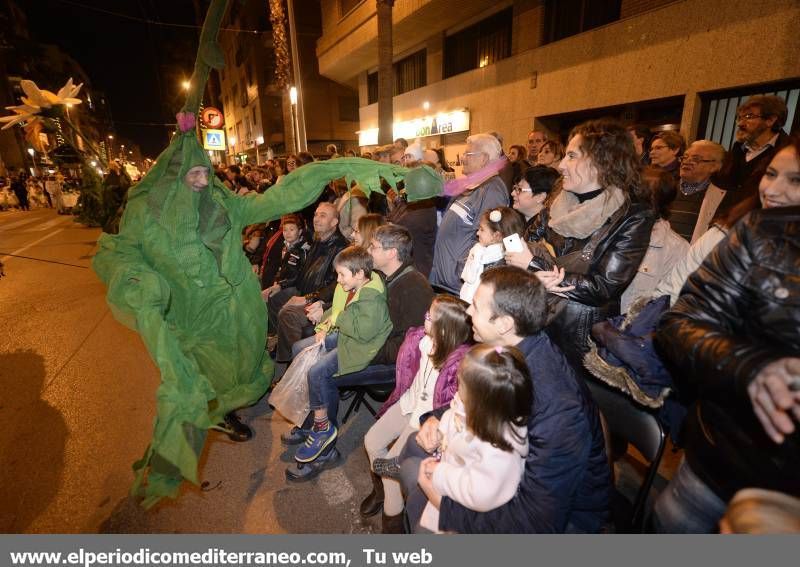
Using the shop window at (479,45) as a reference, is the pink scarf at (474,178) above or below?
below

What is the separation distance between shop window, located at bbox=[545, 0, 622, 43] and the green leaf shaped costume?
7.85 meters

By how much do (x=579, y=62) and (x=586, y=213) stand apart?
797 centimetres

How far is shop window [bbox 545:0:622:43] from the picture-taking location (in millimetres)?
7953

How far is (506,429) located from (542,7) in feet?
35.2

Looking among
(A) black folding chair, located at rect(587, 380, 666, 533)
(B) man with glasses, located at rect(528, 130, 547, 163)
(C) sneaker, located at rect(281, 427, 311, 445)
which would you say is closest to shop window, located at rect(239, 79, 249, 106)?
(B) man with glasses, located at rect(528, 130, 547, 163)

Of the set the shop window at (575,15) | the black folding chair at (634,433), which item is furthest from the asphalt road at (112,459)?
the shop window at (575,15)

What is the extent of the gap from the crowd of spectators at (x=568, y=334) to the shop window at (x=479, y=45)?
8842 millimetres

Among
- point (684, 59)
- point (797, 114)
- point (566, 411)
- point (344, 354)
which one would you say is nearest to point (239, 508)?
point (344, 354)

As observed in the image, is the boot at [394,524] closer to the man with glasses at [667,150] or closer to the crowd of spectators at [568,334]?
the crowd of spectators at [568,334]

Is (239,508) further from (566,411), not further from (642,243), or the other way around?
(642,243)

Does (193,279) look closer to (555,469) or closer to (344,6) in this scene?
(555,469)

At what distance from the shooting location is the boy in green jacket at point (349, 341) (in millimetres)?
2709

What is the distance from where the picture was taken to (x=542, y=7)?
9117mm

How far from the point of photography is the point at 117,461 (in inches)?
111
